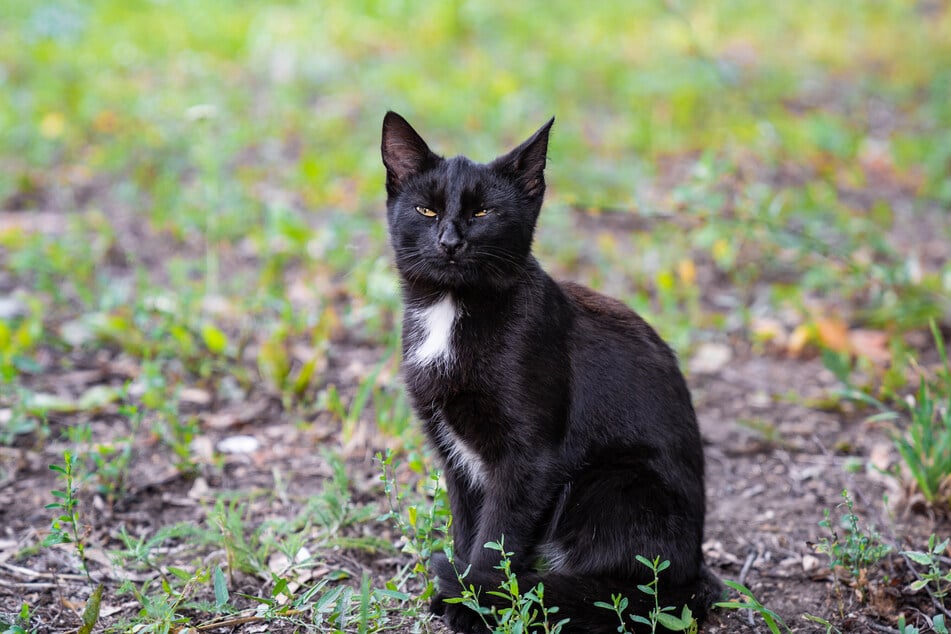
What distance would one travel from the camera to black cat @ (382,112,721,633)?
2477mm

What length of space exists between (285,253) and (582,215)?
1954 mm

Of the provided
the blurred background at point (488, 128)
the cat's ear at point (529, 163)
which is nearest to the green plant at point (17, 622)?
the cat's ear at point (529, 163)

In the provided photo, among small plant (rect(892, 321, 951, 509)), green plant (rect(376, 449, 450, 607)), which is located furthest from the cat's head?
small plant (rect(892, 321, 951, 509))

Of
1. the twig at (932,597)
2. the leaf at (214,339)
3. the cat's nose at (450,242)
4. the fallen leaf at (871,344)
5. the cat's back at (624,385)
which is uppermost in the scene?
the cat's nose at (450,242)

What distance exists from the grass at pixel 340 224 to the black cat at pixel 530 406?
0.81ft

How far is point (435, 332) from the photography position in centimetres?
262

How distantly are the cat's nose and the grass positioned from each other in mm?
605

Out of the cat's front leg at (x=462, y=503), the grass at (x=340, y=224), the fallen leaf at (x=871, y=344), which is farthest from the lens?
A: the fallen leaf at (x=871, y=344)

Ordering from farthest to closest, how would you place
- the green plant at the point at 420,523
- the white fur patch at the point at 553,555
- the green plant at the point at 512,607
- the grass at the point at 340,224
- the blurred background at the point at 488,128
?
the blurred background at the point at 488,128 < the grass at the point at 340,224 < the white fur patch at the point at 553,555 < the green plant at the point at 420,523 < the green plant at the point at 512,607

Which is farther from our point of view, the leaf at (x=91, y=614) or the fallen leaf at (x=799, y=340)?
the fallen leaf at (x=799, y=340)

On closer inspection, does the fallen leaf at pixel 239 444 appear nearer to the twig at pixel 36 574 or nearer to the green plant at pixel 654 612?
the twig at pixel 36 574

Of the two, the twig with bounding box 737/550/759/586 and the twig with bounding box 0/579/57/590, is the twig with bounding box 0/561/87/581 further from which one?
the twig with bounding box 737/550/759/586

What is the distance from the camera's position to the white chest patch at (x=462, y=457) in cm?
262

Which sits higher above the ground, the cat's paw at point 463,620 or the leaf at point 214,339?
the leaf at point 214,339
